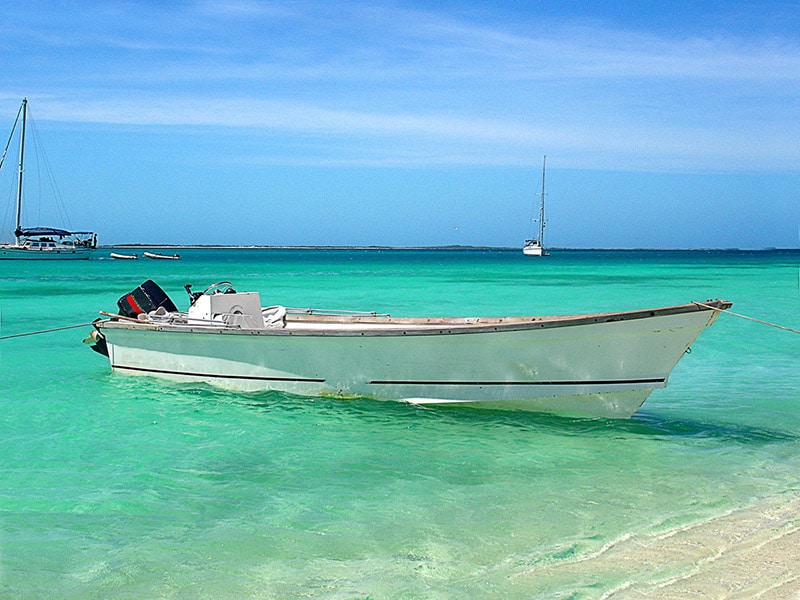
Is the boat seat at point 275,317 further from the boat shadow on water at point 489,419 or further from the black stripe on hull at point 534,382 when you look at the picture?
the black stripe on hull at point 534,382

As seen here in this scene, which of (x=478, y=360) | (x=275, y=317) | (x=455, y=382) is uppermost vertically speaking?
(x=275, y=317)

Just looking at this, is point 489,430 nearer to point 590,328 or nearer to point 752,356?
point 590,328

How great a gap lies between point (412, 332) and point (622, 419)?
259cm

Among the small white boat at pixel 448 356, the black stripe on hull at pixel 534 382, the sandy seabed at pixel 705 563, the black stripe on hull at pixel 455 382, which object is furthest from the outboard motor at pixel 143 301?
the sandy seabed at pixel 705 563

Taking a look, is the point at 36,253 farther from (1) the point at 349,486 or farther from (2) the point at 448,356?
(1) the point at 349,486

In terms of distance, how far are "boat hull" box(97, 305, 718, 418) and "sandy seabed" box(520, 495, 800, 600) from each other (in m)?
2.65

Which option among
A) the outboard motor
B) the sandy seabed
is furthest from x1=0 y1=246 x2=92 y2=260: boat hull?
the sandy seabed

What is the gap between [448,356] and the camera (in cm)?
909

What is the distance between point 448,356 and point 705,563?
4411mm

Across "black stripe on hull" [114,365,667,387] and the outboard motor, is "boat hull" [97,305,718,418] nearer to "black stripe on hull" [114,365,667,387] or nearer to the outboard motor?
"black stripe on hull" [114,365,667,387]

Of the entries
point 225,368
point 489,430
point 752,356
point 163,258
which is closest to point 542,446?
point 489,430

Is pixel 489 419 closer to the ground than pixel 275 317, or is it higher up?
closer to the ground

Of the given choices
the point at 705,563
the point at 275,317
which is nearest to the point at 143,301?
the point at 275,317

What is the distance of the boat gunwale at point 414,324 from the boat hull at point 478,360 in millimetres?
16
